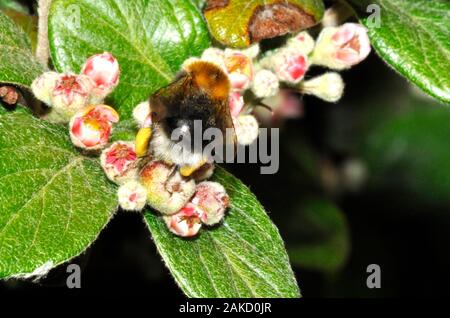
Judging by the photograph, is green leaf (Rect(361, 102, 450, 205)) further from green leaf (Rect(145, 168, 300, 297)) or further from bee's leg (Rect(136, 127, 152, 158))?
bee's leg (Rect(136, 127, 152, 158))

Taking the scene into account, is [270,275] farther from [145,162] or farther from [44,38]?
[44,38]

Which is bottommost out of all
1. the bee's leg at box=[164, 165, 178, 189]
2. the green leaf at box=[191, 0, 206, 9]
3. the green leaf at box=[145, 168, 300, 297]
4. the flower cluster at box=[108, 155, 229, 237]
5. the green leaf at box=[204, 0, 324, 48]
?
the green leaf at box=[145, 168, 300, 297]

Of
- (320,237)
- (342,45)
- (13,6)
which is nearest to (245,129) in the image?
(342,45)

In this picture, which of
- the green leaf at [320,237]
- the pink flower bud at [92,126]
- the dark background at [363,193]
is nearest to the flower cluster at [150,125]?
the pink flower bud at [92,126]

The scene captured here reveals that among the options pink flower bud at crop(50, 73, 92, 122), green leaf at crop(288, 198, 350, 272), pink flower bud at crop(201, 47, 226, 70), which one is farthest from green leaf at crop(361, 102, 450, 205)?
pink flower bud at crop(50, 73, 92, 122)

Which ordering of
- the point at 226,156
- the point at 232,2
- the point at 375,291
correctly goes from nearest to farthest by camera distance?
the point at 226,156
the point at 232,2
the point at 375,291

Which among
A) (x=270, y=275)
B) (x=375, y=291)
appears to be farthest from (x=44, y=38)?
(x=375, y=291)

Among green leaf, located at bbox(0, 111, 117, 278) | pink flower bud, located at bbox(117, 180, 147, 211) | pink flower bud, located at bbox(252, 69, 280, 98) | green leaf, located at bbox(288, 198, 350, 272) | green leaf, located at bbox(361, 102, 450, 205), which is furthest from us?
green leaf, located at bbox(361, 102, 450, 205)
